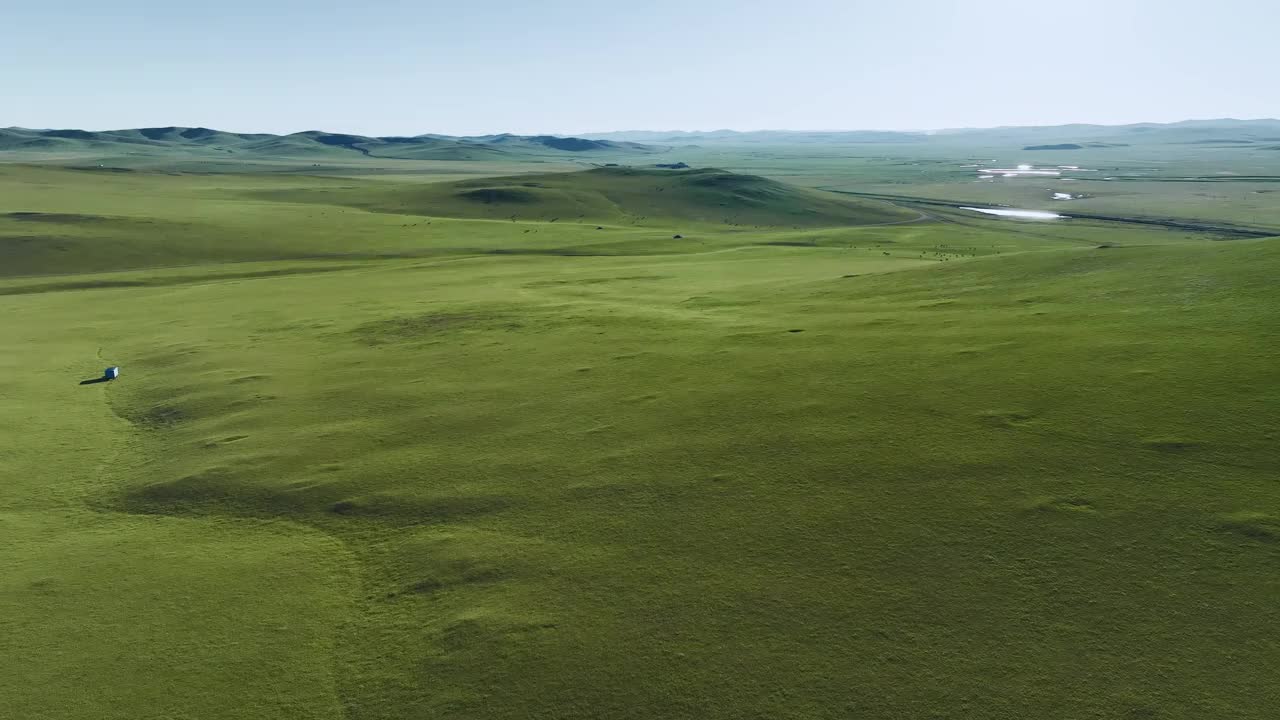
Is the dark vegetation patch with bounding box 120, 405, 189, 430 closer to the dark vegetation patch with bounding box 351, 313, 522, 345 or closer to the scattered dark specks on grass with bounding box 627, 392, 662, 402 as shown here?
the dark vegetation patch with bounding box 351, 313, 522, 345

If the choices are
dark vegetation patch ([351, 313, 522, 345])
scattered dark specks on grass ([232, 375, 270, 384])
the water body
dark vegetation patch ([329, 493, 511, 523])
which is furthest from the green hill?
dark vegetation patch ([329, 493, 511, 523])

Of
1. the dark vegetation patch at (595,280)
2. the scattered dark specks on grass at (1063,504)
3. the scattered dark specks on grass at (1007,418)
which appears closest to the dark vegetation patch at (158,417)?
the scattered dark specks on grass at (1007,418)

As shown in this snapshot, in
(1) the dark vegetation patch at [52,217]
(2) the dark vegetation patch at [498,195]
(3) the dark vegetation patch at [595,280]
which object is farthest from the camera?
(2) the dark vegetation patch at [498,195]

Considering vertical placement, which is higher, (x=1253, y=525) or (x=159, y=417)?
(x=1253, y=525)

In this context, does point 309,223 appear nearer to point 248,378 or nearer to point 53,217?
point 53,217

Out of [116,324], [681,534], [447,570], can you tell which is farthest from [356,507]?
[116,324]

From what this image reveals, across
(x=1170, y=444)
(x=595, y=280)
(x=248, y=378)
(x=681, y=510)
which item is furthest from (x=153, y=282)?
(x=1170, y=444)

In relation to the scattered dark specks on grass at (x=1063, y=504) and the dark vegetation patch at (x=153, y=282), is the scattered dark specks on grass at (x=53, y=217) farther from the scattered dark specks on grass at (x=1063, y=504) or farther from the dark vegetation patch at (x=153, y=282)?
the scattered dark specks on grass at (x=1063, y=504)

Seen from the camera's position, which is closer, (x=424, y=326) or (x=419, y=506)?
(x=419, y=506)
